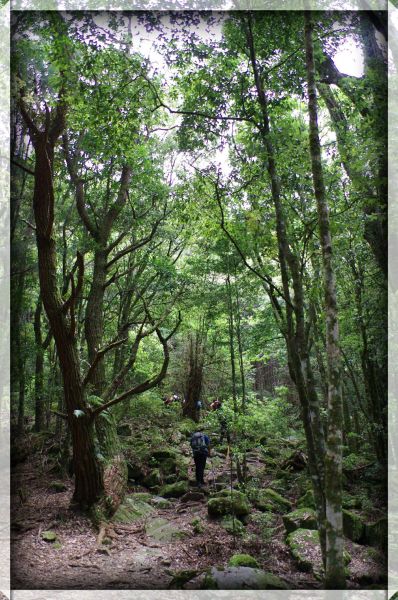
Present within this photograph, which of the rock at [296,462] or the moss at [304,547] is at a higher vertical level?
the moss at [304,547]

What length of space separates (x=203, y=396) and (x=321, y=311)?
683 cm

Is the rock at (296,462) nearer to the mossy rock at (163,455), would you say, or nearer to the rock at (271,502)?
the rock at (271,502)

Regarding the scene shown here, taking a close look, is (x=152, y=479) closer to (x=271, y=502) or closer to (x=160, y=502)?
(x=160, y=502)

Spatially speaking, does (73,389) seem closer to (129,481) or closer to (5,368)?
(5,368)

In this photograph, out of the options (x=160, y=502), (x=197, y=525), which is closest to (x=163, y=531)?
(x=197, y=525)

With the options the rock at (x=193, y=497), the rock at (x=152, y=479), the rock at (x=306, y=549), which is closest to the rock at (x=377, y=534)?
the rock at (x=306, y=549)

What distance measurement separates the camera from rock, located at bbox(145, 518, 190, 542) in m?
6.49

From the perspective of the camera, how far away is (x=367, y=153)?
527 centimetres

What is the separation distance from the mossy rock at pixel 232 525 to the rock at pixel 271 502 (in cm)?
112

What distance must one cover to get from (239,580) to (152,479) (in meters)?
5.41

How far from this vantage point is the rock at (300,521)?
6584 mm

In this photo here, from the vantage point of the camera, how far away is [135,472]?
9.48 metres

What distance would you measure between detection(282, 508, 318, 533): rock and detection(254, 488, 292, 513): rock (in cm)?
108

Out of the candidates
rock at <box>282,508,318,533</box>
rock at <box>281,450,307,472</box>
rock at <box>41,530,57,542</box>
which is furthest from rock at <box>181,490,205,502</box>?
rock at <box>41,530,57,542</box>
